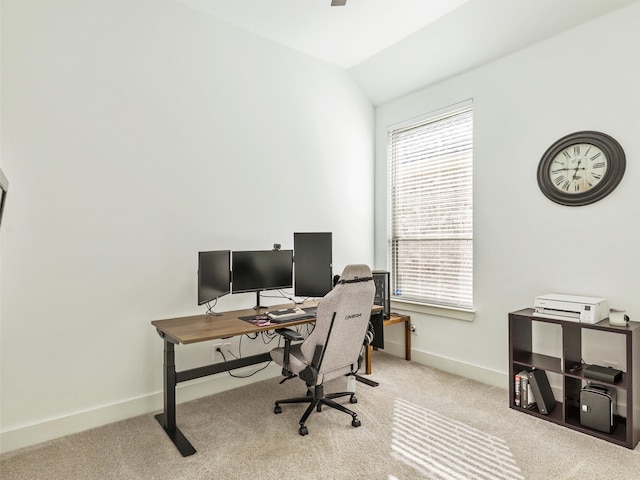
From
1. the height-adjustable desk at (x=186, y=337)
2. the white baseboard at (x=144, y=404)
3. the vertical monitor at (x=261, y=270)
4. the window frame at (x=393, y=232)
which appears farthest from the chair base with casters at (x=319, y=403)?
the window frame at (x=393, y=232)

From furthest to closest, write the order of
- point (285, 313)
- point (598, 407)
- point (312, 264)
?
point (312, 264)
point (285, 313)
point (598, 407)

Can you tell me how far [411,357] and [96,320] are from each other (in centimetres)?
307

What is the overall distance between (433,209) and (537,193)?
3.38 feet

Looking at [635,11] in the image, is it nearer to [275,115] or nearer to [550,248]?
[550,248]

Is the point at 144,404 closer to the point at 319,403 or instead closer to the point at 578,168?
the point at 319,403

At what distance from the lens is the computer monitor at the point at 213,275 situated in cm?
270

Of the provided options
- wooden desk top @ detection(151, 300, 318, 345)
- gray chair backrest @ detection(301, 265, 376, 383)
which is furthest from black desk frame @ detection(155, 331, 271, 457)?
gray chair backrest @ detection(301, 265, 376, 383)

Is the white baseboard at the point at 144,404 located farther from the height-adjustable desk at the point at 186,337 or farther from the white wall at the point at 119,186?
the height-adjustable desk at the point at 186,337

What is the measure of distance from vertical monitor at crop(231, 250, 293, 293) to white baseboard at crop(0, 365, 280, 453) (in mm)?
842

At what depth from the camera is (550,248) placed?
2.99 meters

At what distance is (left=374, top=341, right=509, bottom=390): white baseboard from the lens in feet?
10.8

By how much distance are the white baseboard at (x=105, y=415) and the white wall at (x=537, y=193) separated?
2145mm

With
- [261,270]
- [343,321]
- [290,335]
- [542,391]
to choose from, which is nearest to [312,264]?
[261,270]

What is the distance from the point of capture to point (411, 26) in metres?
3.34
